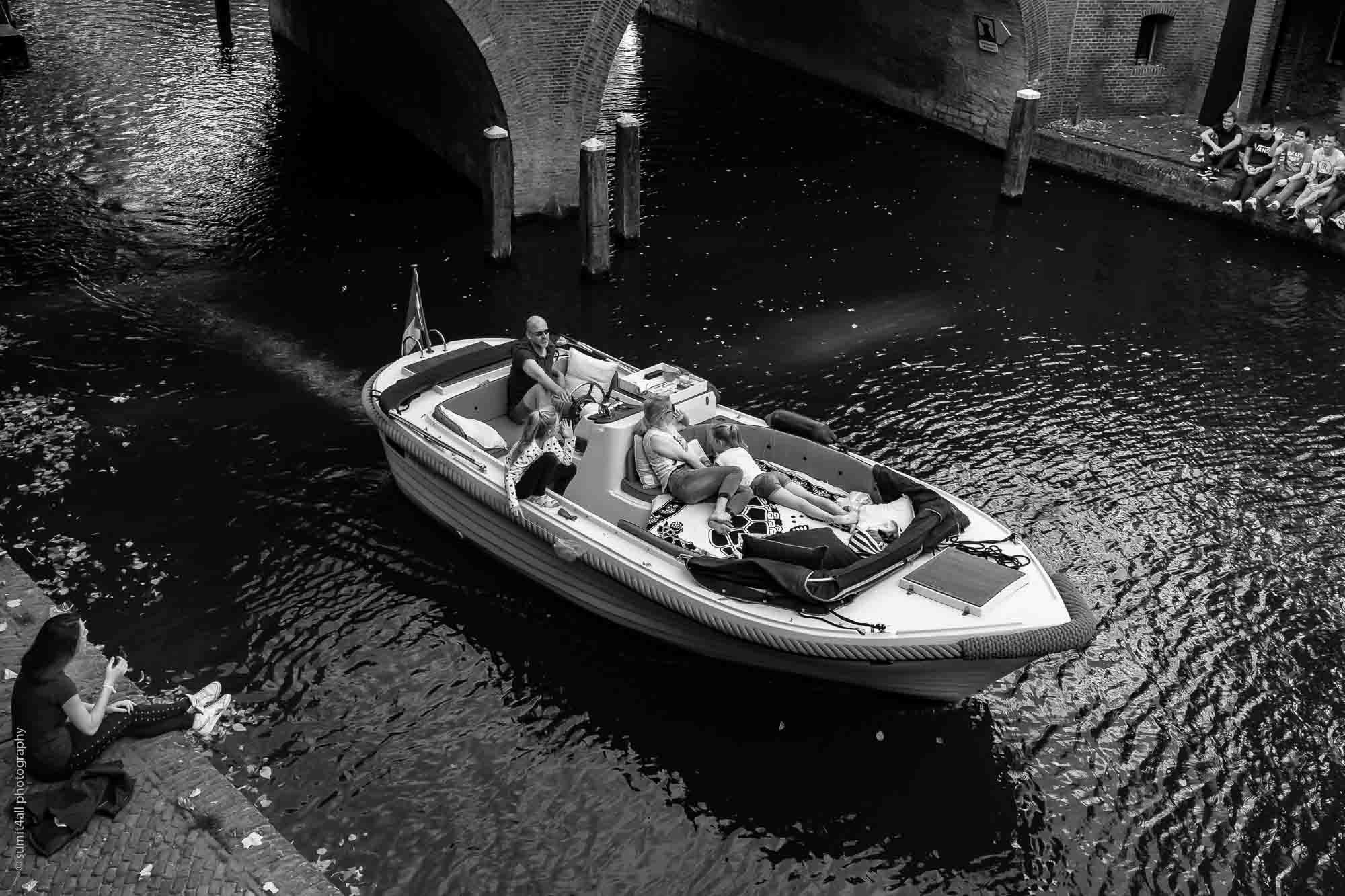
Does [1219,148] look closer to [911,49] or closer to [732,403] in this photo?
[911,49]

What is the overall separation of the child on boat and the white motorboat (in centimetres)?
15

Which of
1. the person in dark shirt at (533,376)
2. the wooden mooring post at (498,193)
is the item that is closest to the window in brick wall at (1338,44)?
the wooden mooring post at (498,193)

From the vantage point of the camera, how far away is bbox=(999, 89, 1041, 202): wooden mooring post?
68.8ft

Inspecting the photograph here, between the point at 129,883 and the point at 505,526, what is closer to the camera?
the point at 129,883

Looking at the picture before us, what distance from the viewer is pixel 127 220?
1911 cm

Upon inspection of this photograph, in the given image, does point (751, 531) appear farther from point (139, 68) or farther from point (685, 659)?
point (139, 68)

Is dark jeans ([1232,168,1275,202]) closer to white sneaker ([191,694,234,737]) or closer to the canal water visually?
the canal water

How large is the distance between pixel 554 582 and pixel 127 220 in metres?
11.4

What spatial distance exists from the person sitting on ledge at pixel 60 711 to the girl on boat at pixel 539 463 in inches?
136

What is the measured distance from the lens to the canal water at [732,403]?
9234 millimetres

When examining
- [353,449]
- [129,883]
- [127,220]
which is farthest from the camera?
[127,220]

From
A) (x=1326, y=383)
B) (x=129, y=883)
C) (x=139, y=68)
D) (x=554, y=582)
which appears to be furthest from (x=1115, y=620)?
(x=139, y=68)

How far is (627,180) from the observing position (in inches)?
719

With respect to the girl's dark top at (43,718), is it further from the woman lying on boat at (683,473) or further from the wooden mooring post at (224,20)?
the wooden mooring post at (224,20)
